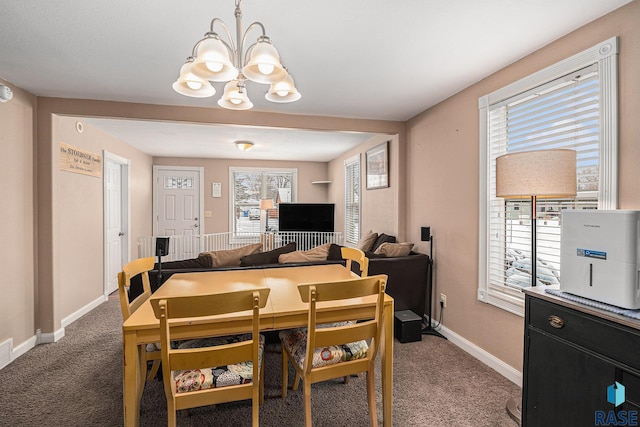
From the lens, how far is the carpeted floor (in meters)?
1.92

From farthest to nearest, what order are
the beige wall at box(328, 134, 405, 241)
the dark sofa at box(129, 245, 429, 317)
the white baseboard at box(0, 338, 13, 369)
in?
the beige wall at box(328, 134, 405, 241), the dark sofa at box(129, 245, 429, 317), the white baseboard at box(0, 338, 13, 369)

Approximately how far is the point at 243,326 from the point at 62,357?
2356mm

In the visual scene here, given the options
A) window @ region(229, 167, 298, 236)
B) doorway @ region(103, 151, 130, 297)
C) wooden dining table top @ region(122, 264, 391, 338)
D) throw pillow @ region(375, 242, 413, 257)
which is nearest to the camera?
wooden dining table top @ region(122, 264, 391, 338)

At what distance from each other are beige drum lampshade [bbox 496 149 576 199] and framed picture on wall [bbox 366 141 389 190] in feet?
7.99

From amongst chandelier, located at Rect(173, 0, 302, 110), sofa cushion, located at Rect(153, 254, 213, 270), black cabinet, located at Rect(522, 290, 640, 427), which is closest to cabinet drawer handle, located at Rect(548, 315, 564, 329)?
black cabinet, located at Rect(522, 290, 640, 427)

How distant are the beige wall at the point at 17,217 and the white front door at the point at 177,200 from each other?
370 centimetres

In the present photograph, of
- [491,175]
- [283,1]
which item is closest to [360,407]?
[491,175]

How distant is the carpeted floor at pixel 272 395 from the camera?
1925 mm

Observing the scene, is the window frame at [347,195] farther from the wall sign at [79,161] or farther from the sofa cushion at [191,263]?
the wall sign at [79,161]

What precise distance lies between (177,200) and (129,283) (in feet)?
17.4

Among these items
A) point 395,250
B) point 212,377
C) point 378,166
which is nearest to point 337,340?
point 212,377

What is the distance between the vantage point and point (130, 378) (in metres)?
1.46

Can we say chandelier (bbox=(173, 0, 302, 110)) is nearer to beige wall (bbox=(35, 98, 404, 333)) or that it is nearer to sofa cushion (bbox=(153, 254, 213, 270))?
sofa cushion (bbox=(153, 254, 213, 270))

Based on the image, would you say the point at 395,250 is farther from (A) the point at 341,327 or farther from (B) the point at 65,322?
(B) the point at 65,322
